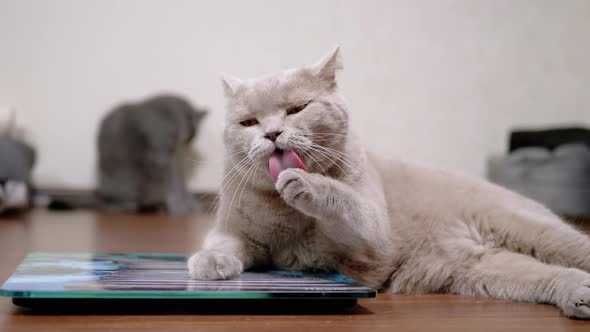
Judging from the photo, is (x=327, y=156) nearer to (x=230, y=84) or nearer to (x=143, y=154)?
(x=230, y=84)

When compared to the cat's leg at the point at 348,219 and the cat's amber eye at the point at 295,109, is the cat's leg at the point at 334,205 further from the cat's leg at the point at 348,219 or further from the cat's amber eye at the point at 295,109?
the cat's amber eye at the point at 295,109

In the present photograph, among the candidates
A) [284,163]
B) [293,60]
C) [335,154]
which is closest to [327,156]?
[335,154]

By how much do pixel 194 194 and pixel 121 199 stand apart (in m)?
0.52

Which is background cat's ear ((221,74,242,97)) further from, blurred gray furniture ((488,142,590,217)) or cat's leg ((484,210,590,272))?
blurred gray furniture ((488,142,590,217))

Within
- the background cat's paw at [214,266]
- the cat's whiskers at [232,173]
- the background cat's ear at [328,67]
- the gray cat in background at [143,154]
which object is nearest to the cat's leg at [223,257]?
the background cat's paw at [214,266]

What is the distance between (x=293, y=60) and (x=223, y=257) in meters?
3.04

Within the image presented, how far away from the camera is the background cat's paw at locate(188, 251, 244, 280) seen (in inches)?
44.8

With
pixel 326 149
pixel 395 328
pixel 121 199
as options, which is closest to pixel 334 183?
pixel 326 149

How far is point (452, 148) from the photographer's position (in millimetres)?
4254

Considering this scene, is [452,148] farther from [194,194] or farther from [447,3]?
[194,194]

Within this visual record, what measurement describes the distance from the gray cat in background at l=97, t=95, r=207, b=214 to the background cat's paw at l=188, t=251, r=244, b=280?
2.71 m

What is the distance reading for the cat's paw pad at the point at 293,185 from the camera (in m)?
1.07

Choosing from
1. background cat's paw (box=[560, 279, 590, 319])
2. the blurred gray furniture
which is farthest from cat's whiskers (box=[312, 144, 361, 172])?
Answer: the blurred gray furniture

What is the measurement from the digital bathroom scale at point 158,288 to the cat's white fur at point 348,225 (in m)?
0.07
